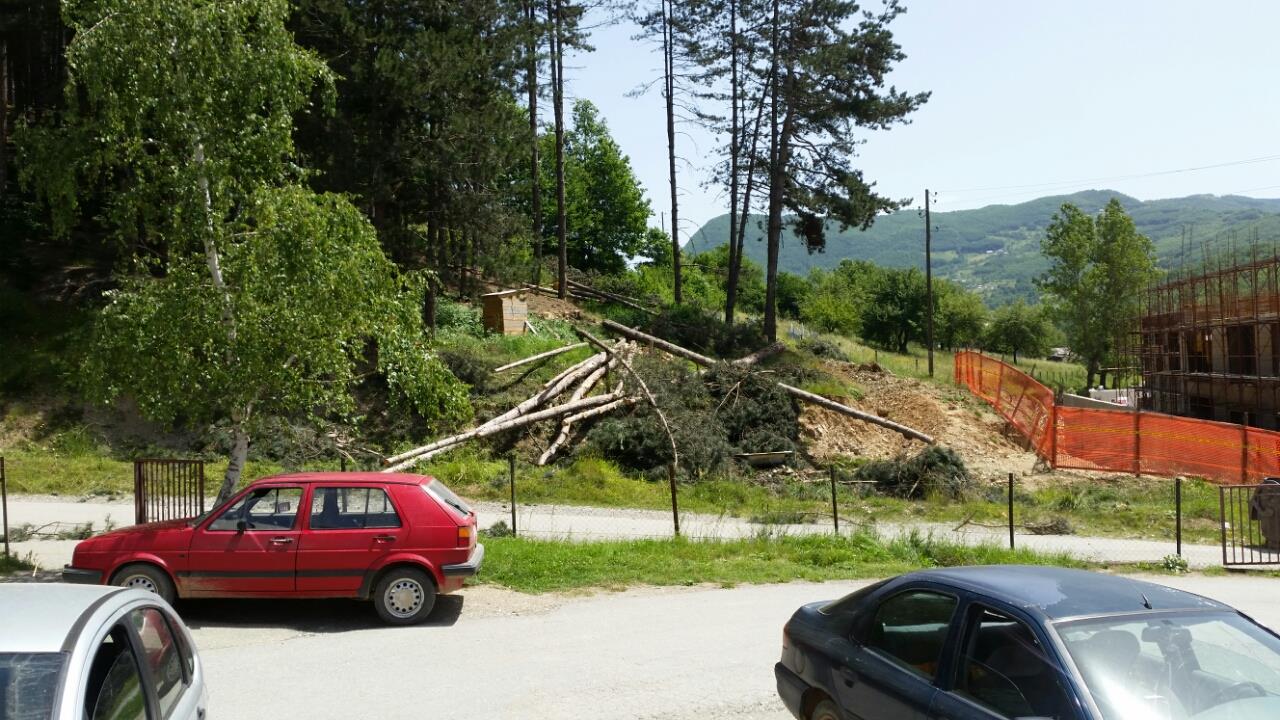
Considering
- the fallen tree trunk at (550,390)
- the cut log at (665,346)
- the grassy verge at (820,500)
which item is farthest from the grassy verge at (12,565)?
the cut log at (665,346)

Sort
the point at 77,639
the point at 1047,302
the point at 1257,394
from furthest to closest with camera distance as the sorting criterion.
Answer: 1. the point at 1047,302
2. the point at 1257,394
3. the point at 77,639

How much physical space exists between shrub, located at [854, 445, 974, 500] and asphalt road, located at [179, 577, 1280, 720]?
8757 mm

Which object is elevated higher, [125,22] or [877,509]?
[125,22]

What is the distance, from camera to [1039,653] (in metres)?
4.49

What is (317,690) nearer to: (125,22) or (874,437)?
(125,22)

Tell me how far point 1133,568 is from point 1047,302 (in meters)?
58.8

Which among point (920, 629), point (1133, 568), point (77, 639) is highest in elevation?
point (77, 639)

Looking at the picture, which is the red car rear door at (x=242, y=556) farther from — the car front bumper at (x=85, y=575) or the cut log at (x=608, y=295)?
the cut log at (x=608, y=295)

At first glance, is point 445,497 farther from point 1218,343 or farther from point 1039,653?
point 1218,343

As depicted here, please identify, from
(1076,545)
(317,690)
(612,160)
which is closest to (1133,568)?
(1076,545)

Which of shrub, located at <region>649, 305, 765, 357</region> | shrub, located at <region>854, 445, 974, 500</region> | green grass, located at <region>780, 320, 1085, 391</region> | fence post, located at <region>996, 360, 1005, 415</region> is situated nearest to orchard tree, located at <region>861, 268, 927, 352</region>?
green grass, located at <region>780, 320, 1085, 391</region>

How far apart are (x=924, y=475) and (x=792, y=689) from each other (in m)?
15.9

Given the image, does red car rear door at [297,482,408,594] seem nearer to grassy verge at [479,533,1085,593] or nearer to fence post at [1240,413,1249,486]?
grassy verge at [479,533,1085,593]

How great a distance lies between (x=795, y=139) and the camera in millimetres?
35750
